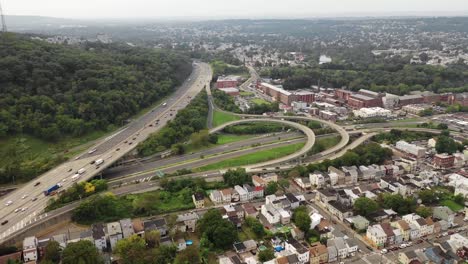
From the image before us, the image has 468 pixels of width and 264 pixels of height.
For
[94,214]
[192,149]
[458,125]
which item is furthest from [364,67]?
[94,214]

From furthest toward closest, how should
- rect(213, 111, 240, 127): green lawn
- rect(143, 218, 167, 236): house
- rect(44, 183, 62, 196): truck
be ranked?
rect(213, 111, 240, 127): green lawn
rect(44, 183, 62, 196): truck
rect(143, 218, 167, 236): house

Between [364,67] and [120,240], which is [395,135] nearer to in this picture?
[120,240]

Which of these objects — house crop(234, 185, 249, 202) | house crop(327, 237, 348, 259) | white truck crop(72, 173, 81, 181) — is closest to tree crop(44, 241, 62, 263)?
white truck crop(72, 173, 81, 181)

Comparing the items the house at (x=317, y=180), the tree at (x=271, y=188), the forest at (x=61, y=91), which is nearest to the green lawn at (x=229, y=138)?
the forest at (x=61, y=91)

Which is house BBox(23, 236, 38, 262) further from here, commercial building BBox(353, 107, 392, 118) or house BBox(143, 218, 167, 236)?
commercial building BBox(353, 107, 392, 118)

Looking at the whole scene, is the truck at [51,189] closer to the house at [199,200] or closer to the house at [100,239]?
the house at [100,239]

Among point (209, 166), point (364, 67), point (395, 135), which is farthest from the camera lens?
point (364, 67)
